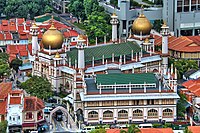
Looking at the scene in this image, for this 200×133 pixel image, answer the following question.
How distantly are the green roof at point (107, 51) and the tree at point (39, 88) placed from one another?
5.18m

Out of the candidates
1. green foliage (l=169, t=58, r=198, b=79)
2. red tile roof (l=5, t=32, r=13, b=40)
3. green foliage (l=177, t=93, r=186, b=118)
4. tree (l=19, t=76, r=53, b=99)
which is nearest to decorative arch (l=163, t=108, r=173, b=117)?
green foliage (l=177, t=93, r=186, b=118)

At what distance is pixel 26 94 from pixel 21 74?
39.6ft

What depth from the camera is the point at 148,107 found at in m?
59.7

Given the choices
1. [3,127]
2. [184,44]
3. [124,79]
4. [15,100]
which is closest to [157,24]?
[184,44]

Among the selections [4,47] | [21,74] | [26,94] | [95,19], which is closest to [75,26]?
Result: [95,19]

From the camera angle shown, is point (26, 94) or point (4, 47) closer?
point (26, 94)

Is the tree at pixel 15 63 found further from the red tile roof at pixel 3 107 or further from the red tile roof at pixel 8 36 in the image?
A: the red tile roof at pixel 3 107

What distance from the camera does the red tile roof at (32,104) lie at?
5803 centimetres

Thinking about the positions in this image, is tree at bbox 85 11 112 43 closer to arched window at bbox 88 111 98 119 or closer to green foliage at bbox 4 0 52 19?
green foliage at bbox 4 0 52 19

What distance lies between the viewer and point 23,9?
106812mm

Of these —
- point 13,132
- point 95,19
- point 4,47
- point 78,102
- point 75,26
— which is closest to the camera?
point 13,132

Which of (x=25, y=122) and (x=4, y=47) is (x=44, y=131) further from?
(x=4, y=47)

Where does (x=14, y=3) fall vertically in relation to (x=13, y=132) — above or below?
above

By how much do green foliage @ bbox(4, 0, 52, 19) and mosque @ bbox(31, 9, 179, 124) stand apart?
101ft
